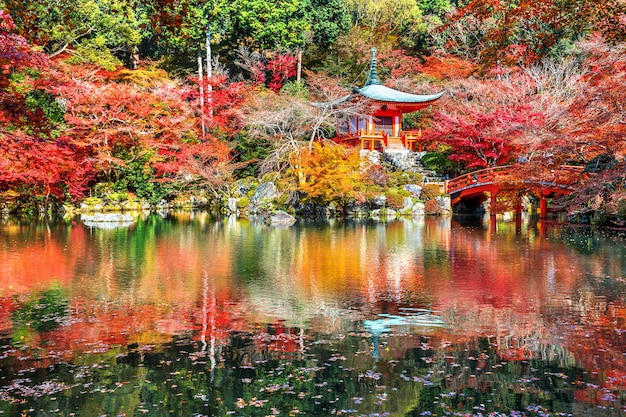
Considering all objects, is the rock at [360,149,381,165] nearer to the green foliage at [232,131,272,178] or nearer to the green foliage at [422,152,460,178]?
the green foliage at [422,152,460,178]

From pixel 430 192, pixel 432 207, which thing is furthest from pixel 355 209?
pixel 430 192

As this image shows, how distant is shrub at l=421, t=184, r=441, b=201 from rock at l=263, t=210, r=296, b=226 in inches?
231

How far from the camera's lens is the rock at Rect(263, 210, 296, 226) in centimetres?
2067

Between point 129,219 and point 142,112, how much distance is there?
5465mm

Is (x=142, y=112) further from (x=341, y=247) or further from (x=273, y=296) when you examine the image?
(x=273, y=296)

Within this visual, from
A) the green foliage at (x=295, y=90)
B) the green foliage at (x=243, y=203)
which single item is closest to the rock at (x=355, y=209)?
the green foliage at (x=243, y=203)

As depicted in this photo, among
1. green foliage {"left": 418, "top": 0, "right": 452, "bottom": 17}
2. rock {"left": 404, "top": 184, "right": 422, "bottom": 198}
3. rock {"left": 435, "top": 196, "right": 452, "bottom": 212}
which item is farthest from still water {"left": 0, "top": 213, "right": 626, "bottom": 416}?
green foliage {"left": 418, "top": 0, "right": 452, "bottom": 17}

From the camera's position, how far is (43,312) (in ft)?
23.5

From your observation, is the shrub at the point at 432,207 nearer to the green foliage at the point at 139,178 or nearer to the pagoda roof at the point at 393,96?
the pagoda roof at the point at 393,96

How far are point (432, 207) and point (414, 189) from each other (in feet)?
3.92

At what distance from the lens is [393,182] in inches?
973

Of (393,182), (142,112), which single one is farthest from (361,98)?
(142,112)

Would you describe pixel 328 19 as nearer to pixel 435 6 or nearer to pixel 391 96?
pixel 435 6

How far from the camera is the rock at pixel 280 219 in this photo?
20.7 metres
